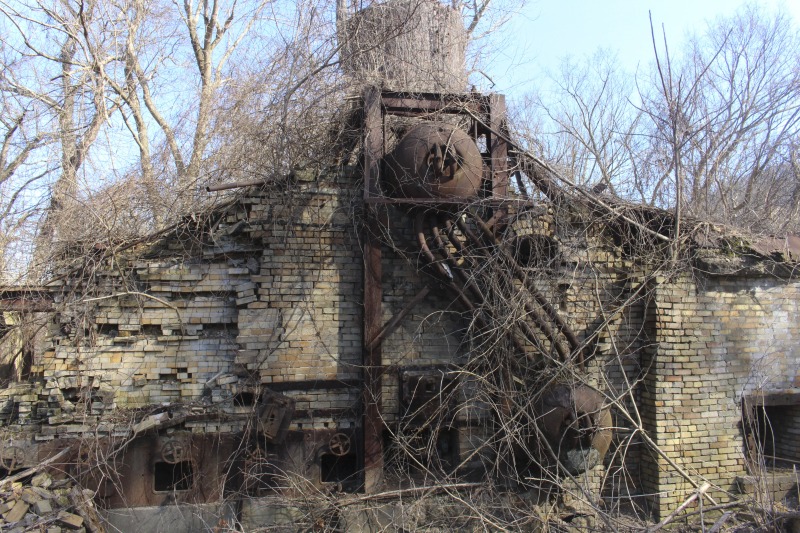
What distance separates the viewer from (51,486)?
500 centimetres

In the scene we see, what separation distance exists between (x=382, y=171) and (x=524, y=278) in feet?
5.82

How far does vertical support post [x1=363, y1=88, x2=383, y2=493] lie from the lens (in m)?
5.23

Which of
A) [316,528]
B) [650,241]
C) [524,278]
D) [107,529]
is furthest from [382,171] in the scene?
[107,529]

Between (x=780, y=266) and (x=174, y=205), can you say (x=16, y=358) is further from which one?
(x=780, y=266)

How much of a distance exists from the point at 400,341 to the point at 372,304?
1.61ft

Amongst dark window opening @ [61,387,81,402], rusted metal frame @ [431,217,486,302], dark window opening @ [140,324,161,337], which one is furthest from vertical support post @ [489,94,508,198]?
dark window opening @ [61,387,81,402]

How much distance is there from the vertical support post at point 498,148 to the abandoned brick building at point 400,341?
2cm

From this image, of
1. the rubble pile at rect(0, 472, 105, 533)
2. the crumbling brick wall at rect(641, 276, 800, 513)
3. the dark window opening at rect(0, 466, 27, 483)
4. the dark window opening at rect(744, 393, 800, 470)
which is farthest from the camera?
the dark window opening at rect(744, 393, 800, 470)

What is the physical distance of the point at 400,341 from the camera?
5.60 metres

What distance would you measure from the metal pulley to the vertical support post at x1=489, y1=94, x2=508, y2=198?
24 centimetres

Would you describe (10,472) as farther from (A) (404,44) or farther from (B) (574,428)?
(A) (404,44)

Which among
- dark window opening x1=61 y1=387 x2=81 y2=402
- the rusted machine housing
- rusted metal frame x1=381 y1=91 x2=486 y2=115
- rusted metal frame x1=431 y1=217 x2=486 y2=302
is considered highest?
rusted metal frame x1=381 y1=91 x2=486 y2=115

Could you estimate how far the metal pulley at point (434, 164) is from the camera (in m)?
5.35

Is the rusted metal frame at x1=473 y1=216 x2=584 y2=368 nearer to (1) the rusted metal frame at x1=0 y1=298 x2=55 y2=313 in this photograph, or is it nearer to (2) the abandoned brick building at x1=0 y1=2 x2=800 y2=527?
(2) the abandoned brick building at x1=0 y1=2 x2=800 y2=527
